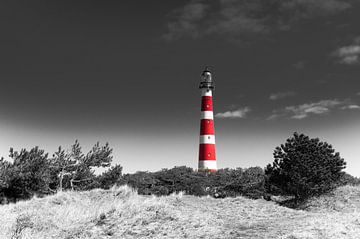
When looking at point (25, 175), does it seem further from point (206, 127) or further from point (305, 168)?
point (206, 127)

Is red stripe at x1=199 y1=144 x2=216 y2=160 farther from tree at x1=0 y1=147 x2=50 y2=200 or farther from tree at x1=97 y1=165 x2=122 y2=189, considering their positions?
tree at x1=0 y1=147 x2=50 y2=200

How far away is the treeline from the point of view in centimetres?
2252

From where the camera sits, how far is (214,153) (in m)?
39.7

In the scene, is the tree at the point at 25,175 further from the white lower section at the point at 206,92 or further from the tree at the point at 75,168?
the white lower section at the point at 206,92

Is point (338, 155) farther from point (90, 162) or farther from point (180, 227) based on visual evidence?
point (90, 162)

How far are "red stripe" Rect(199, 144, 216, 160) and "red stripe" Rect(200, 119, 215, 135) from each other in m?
1.54

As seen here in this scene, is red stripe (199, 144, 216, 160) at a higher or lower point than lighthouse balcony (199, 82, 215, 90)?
lower

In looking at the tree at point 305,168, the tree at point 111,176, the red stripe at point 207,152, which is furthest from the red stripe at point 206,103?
the tree at point 305,168

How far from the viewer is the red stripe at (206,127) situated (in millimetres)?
39959

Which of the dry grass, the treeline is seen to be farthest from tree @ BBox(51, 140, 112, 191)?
the dry grass

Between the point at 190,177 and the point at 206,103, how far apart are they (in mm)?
12410

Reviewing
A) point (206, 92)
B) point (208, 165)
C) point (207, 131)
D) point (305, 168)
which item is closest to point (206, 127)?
point (207, 131)

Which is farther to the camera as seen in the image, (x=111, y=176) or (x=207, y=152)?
(x=207, y=152)

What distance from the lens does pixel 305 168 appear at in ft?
72.7
